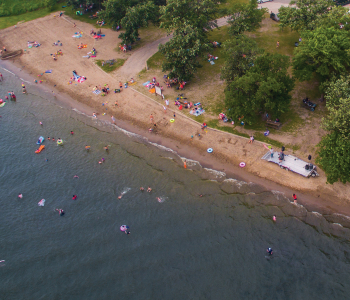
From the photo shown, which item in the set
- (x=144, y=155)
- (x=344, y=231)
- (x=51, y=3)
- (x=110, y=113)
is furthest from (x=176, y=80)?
(x=51, y=3)

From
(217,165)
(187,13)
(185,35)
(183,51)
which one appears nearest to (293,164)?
(217,165)

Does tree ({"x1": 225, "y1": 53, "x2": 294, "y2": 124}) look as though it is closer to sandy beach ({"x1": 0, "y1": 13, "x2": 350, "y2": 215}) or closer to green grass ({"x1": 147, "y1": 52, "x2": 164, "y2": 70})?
sandy beach ({"x1": 0, "y1": 13, "x2": 350, "y2": 215})

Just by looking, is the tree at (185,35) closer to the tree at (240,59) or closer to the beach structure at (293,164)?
the tree at (240,59)

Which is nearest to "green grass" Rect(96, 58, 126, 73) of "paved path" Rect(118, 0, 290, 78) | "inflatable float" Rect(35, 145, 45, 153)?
"paved path" Rect(118, 0, 290, 78)

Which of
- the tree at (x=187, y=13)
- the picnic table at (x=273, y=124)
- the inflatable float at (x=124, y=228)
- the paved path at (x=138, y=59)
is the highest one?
the tree at (x=187, y=13)

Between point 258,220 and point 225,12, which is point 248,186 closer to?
point 258,220

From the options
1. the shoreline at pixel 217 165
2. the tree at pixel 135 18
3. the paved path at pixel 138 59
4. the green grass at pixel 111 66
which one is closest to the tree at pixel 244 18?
the paved path at pixel 138 59
